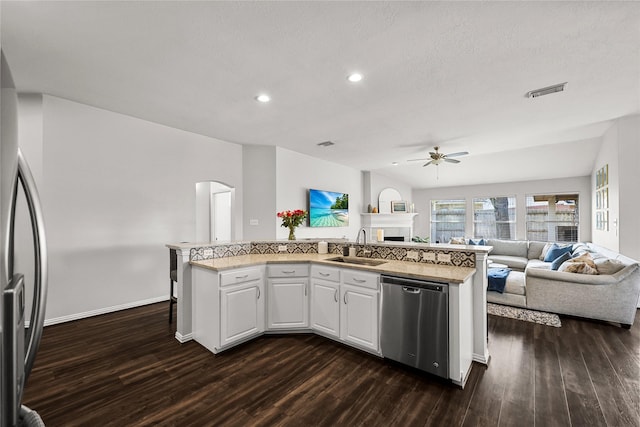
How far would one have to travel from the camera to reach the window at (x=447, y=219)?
28.9ft

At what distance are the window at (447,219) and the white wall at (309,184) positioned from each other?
2932 mm

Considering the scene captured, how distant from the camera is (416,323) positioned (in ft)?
7.78

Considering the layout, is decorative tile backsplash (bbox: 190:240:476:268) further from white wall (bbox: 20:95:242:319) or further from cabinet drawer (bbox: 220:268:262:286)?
white wall (bbox: 20:95:242:319)

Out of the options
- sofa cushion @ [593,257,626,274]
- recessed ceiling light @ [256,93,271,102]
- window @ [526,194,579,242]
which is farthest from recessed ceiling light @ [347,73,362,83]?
window @ [526,194,579,242]

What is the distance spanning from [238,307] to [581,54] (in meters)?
3.79

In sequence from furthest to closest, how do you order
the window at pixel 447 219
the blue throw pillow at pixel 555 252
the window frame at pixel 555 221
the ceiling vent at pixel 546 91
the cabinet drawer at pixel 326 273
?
the window at pixel 447 219 < the window frame at pixel 555 221 < the blue throw pillow at pixel 555 252 < the ceiling vent at pixel 546 91 < the cabinet drawer at pixel 326 273

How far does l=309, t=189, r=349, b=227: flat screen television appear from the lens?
6.29 meters

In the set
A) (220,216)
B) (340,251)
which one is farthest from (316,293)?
(220,216)

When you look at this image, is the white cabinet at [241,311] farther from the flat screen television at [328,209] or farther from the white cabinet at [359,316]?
the flat screen television at [328,209]

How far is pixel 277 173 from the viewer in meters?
5.51

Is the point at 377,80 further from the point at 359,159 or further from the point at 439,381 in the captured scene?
the point at 359,159

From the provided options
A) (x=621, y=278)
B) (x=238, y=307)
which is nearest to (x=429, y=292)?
(x=238, y=307)

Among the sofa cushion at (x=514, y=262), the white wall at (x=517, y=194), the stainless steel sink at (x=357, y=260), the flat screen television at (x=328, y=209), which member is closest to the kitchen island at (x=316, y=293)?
the stainless steel sink at (x=357, y=260)

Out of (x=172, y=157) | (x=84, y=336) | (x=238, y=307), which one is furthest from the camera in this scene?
(x=172, y=157)
